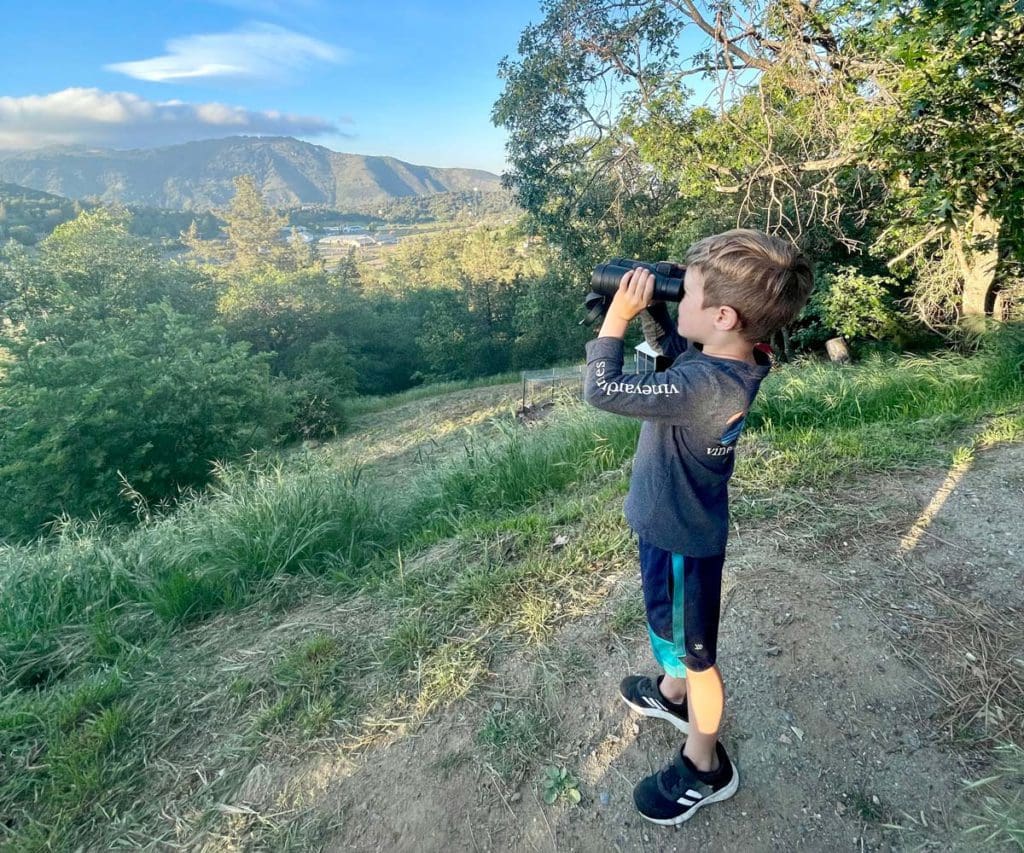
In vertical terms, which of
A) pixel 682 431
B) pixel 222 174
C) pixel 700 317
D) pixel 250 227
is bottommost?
pixel 682 431

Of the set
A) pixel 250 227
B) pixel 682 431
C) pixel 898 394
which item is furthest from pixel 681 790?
pixel 250 227

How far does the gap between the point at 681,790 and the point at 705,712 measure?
9.7 inches

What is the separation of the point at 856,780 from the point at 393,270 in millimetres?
47703

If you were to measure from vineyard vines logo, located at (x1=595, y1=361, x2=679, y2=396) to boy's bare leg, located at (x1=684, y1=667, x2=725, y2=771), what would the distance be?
822 mm

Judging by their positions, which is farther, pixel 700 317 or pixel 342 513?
pixel 342 513

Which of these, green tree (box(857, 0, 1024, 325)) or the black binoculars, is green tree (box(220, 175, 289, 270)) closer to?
green tree (box(857, 0, 1024, 325))

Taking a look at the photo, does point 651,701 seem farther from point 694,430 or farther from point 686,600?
point 694,430

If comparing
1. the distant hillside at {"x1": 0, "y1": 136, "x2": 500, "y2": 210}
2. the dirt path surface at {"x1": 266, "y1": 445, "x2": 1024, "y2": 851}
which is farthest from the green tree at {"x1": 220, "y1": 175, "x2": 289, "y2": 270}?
the distant hillside at {"x1": 0, "y1": 136, "x2": 500, "y2": 210}

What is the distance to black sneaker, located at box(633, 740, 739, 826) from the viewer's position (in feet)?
5.10

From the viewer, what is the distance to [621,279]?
4.70ft

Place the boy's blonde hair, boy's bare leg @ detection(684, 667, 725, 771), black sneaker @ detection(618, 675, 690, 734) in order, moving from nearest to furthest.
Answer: the boy's blonde hair
boy's bare leg @ detection(684, 667, 725, 771)
black sneaker @ detection(618, 675, 690, 734)

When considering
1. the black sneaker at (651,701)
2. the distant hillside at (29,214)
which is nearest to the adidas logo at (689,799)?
the black sneaker at (651,701)

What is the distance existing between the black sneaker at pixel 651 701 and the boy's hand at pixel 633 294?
1.29 meters

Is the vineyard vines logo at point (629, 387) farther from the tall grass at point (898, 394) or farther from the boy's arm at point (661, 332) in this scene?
the tall grass at point (898, 394)
